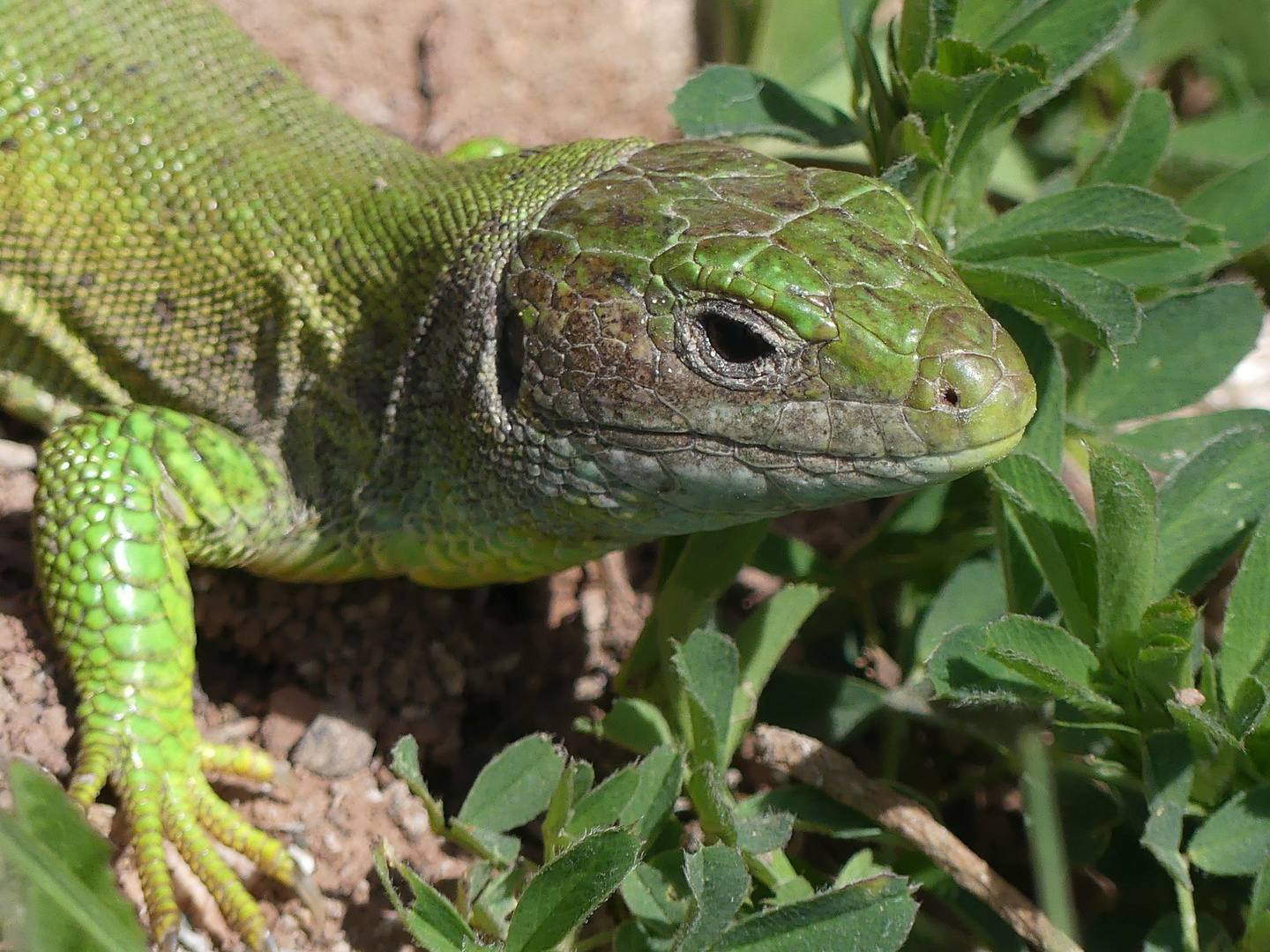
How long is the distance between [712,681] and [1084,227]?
1214 mm

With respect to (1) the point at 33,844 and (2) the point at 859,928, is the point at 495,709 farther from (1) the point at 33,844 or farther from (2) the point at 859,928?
(1) the point at 33,844

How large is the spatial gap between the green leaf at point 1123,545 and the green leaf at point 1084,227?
0.54 meters

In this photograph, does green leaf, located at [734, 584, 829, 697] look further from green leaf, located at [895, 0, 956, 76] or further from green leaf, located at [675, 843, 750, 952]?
Result: green leaf, located at [895, 0, 956, 76]

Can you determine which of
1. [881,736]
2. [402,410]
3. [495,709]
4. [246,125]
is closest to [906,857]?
[881,736]

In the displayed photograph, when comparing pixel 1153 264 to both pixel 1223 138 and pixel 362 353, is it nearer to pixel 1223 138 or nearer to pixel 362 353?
pixel 1223 138

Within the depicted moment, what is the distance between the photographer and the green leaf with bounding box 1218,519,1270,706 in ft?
6.88

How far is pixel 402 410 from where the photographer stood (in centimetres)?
267

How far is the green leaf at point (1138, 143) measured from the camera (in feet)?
9.16

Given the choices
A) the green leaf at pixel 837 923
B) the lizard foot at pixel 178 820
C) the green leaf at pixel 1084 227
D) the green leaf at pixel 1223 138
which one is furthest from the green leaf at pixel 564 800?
the green leaf at pixel 1223 138

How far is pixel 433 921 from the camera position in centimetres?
201

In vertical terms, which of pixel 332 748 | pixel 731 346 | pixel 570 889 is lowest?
pixel 332 748

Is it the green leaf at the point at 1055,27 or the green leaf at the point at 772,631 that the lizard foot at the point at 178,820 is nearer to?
the green leaf at the point at 772,631

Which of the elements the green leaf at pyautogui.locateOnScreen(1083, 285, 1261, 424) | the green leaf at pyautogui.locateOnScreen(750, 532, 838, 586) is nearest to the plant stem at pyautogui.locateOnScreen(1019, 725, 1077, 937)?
the green leaf at pyautogui.locateOnScreen(750, 532, 838, 586)

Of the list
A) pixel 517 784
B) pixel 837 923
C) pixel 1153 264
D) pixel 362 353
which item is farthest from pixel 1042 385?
pixel 362 353
